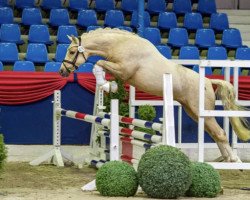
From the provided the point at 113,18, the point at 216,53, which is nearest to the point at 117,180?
the point at 216,53

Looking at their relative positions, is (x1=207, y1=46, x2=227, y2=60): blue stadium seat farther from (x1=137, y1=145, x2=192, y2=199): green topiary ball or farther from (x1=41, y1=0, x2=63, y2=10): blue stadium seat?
(x1=137, y1=145, x2=192, y2=199): green topiary ball

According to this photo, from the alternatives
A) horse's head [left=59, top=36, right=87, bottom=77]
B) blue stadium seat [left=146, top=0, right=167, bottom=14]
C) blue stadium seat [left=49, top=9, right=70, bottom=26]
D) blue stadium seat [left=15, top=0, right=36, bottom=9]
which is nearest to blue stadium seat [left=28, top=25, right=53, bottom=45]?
blue stadium seat [left=49, top=9, right=70, bottom=26]

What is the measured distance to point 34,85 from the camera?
14766mm

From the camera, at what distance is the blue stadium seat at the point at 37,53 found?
55.4ft

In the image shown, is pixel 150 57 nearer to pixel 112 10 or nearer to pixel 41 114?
pixel 41 114

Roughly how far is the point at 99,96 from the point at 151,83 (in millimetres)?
1972

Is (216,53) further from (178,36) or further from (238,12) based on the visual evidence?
(238,12)

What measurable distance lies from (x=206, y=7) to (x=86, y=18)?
321 centimetres

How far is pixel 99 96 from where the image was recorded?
1333cm

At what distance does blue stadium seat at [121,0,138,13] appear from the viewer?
2016 cm

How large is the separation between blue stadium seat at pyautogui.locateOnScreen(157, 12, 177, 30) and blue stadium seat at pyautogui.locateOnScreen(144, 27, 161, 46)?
0.93 metres

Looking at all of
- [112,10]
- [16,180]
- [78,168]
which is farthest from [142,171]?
[112,10]

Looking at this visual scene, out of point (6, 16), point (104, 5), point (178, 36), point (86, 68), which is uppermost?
point (104, 5)

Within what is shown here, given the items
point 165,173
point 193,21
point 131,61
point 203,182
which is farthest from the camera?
point 193,21
